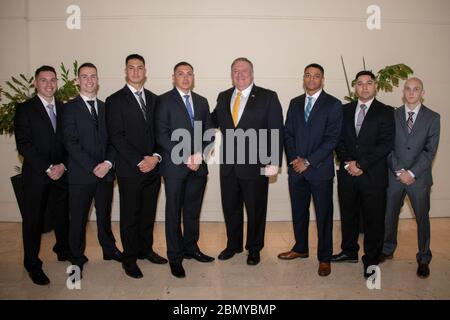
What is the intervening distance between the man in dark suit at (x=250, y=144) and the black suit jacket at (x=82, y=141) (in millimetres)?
1181

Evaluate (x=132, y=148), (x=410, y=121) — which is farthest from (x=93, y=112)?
(x=410, y=121)

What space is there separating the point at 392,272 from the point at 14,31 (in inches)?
216

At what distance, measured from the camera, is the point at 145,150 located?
10.2 ft

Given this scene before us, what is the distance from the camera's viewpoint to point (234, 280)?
3064 millimetres

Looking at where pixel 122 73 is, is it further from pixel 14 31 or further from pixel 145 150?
pixel 145 150

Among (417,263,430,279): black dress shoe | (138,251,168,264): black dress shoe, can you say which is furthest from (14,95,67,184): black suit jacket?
(417,263,430,279): black dress shoe

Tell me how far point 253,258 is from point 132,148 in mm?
1605

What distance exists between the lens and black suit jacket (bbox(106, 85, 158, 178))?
303 cm

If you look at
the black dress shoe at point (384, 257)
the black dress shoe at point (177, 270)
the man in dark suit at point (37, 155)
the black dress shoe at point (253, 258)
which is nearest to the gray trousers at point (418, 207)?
the black dress shoe at point (384, 257)

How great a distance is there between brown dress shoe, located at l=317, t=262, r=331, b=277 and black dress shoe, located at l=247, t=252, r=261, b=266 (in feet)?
1.99

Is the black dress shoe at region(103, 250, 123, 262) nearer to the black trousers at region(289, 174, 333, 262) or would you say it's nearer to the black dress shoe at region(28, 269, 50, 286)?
the black dress shoe at region(28, 269, 50, 286)

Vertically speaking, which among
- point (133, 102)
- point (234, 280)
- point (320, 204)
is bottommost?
point (234, 280)

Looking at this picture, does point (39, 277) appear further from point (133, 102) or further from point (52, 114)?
point (133, 102)
